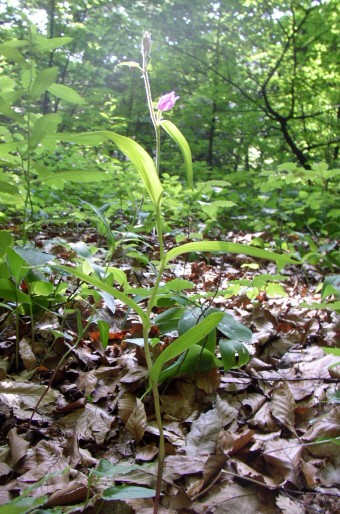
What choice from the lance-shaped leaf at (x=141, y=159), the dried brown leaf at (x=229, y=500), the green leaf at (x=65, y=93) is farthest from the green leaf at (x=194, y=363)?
the green leaf at (x=65, y=93)

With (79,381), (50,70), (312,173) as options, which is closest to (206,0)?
(312,173)

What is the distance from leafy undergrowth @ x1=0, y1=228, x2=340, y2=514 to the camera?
2.92ft

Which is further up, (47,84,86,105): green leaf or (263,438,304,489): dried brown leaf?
(47,84,86,105): green leaf

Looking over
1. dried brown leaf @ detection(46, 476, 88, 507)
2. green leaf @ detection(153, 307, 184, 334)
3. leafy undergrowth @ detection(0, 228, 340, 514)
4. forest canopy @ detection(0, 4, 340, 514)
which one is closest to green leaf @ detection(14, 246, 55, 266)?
forest canopy @ detection(0, 4, 340, 514)

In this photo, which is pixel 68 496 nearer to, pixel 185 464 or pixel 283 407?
pixel 185 464

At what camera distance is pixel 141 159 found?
0.77 metres

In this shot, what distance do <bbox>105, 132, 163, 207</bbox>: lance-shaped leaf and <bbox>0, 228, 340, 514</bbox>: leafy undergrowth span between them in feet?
1.73

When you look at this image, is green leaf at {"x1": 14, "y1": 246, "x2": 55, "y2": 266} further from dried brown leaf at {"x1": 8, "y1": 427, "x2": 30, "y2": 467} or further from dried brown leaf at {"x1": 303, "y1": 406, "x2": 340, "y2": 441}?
dried brown leaf at {"x1": 303, "y1": 406, "x2": 340, "y2": 441}

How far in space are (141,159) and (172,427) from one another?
782 millimetres

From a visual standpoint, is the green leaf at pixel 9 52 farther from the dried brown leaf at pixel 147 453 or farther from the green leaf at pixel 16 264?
the dried brown leaf at pixel 147 453

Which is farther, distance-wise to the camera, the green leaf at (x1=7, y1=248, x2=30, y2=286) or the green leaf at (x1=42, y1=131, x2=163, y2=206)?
the green leaf at (x1=7, y1=248, x2=30, y2=286)

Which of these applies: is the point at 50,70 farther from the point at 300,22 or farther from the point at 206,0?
the point at 206,0

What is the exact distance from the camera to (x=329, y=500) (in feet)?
2.89

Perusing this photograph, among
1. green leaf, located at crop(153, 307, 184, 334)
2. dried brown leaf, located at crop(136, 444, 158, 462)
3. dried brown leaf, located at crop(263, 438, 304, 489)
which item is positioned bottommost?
dried brown leaf, located at crop(136, 444, 158, 462)
